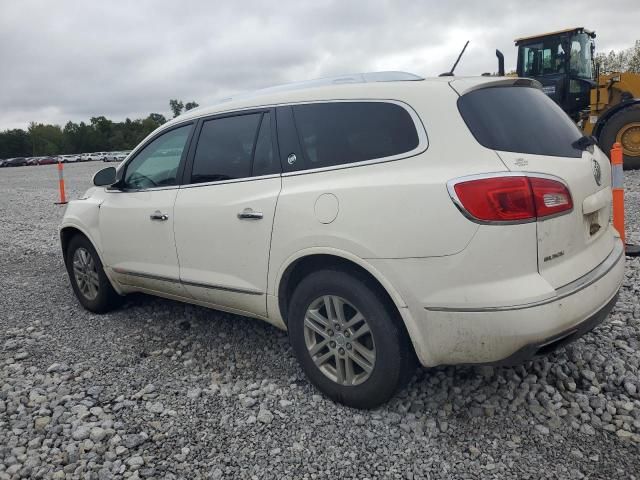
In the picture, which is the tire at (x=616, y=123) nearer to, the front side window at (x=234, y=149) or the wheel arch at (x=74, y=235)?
the front side window at (x=234, y=149)

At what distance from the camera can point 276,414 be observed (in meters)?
3.12

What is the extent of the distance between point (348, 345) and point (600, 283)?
1.33 m

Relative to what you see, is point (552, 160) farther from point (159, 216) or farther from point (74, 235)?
point (74, 235)

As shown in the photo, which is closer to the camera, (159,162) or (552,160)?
(552,160)

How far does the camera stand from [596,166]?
3072 millimetres

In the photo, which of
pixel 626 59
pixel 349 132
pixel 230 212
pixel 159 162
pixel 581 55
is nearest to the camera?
pixel 349 132

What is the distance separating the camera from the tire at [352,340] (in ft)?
9.25

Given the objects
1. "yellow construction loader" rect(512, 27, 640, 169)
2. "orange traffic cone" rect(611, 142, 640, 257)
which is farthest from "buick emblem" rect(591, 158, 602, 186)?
"yellow construction loader" rect(512, 27, 640, 169)

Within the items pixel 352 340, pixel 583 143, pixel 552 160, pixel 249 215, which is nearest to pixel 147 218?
pixel 249 215

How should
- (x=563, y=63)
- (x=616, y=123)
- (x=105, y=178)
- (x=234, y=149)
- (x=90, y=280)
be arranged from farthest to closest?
(x=563, y=63), (x=616, y=123), (x=90, y=280), (x=105, y=178), (x=234, y=149)

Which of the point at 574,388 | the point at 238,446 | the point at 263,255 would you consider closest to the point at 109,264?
the point at 263,255

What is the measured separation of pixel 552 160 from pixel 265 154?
165 cm

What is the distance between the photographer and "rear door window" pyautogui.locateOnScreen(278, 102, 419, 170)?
113 inches

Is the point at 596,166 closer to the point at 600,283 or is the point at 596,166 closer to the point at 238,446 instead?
the point at 600,283
